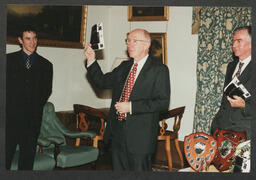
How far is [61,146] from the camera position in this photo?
3.86 m

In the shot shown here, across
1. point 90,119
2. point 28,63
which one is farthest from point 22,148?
point 90,119

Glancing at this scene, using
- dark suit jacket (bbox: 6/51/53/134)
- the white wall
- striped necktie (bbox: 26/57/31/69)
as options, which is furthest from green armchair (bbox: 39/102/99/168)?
striped necktie (bbox: 26/57/31/69)

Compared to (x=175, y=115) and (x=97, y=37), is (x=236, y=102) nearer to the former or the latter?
(x=175, y=115)

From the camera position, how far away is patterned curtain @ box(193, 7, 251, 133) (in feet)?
13.4

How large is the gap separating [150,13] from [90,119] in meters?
1.86

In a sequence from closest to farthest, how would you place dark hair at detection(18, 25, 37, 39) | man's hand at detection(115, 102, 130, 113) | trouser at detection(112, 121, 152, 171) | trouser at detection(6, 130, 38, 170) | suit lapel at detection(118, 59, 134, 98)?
1. man's hand at detection(115, 102, 130, 113)
2. trouser at detection(112, 121, 152, 171)
3. suit lapel at detection(118, 59, 134, 98)
4. trouser at detection(6, 130, 38, 170)
5. dark hair at detection(18, 25, 37, 39)

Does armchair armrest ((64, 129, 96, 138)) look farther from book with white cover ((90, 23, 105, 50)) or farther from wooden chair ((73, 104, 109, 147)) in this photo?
book with white cover ((90, 23, 105, 50))

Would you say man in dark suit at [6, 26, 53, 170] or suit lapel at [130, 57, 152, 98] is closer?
suit lapel at [130, 57, 152, 98]

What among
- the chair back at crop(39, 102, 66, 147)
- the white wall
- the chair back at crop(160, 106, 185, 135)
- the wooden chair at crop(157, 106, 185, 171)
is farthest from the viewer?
the white wall

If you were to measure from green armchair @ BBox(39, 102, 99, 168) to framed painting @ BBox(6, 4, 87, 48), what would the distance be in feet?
3.11

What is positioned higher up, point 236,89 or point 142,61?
point 142,61

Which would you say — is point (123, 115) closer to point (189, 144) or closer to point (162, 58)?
point (189, 144)

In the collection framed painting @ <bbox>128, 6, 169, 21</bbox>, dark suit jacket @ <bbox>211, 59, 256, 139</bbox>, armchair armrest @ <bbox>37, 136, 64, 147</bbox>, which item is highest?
framed painting @ <bbox>128, 6, 169, 21</bbox>

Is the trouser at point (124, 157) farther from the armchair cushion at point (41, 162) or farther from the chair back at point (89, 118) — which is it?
the chair back at point (89, 118)
